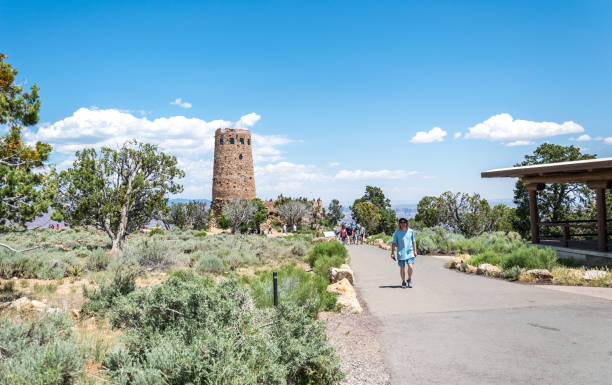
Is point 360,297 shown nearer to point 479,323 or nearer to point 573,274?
point 479,323

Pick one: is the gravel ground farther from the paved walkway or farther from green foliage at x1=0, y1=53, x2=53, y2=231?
green foliage at x1=0, y1=53, x2=53, y2=231

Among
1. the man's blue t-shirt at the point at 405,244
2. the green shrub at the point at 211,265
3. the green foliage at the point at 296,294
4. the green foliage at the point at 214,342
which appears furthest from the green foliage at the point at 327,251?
the green foliage at the point at 214,342

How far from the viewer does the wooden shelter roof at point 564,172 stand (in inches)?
430

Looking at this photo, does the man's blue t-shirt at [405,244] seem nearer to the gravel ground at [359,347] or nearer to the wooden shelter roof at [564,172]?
the gravel ground at [359,347]

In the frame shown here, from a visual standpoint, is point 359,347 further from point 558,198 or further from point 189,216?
point 189,216

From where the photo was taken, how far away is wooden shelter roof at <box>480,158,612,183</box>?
10.9 m

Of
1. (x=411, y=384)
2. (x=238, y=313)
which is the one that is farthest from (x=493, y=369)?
(x=238, y=313)

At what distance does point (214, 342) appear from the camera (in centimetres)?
342

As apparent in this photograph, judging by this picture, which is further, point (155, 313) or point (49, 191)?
point (49, 191)

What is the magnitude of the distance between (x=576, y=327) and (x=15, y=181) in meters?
10.8

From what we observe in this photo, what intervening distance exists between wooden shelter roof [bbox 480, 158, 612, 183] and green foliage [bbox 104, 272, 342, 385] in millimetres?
10343

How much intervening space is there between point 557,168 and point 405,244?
5.80m

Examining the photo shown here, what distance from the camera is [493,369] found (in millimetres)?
4344

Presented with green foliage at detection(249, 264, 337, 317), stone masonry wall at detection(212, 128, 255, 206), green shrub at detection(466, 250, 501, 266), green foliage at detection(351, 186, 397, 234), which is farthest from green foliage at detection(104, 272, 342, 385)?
Answer: green foliage at detection(351, 186, 397, 234)
